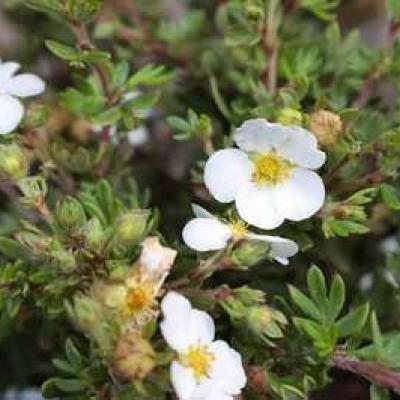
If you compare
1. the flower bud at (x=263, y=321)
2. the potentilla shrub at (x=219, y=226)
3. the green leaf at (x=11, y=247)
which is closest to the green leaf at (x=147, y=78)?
the potentilla shrub at (x=219, y=226)

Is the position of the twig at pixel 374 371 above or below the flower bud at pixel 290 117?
Answer: below

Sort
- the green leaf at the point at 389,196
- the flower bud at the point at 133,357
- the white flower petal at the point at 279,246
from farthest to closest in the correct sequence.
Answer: the green leaf at the point at 389,196 < the white flower petal at the point at 279,246 < the flower bud at the point at 133,357

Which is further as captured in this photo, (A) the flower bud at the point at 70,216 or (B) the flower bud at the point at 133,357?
(A) the flower bud at the point at 70,216

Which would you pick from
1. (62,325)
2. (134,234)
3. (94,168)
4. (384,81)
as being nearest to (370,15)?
(384,81)

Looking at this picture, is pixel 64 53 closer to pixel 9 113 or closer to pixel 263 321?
pixel 9 113

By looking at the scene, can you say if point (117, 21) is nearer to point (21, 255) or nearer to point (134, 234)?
point (21, 255)

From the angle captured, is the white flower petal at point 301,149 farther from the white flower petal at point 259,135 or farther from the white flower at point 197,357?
the white flower at point 197,357

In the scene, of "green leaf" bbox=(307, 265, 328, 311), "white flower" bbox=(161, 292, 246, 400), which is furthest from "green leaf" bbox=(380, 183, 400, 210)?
"white flower" bbox=(161, 292, 246, 400)

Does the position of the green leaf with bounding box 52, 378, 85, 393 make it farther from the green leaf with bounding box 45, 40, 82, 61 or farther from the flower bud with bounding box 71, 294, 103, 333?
the green leaf with bounding box 45, 40, 82, 61
